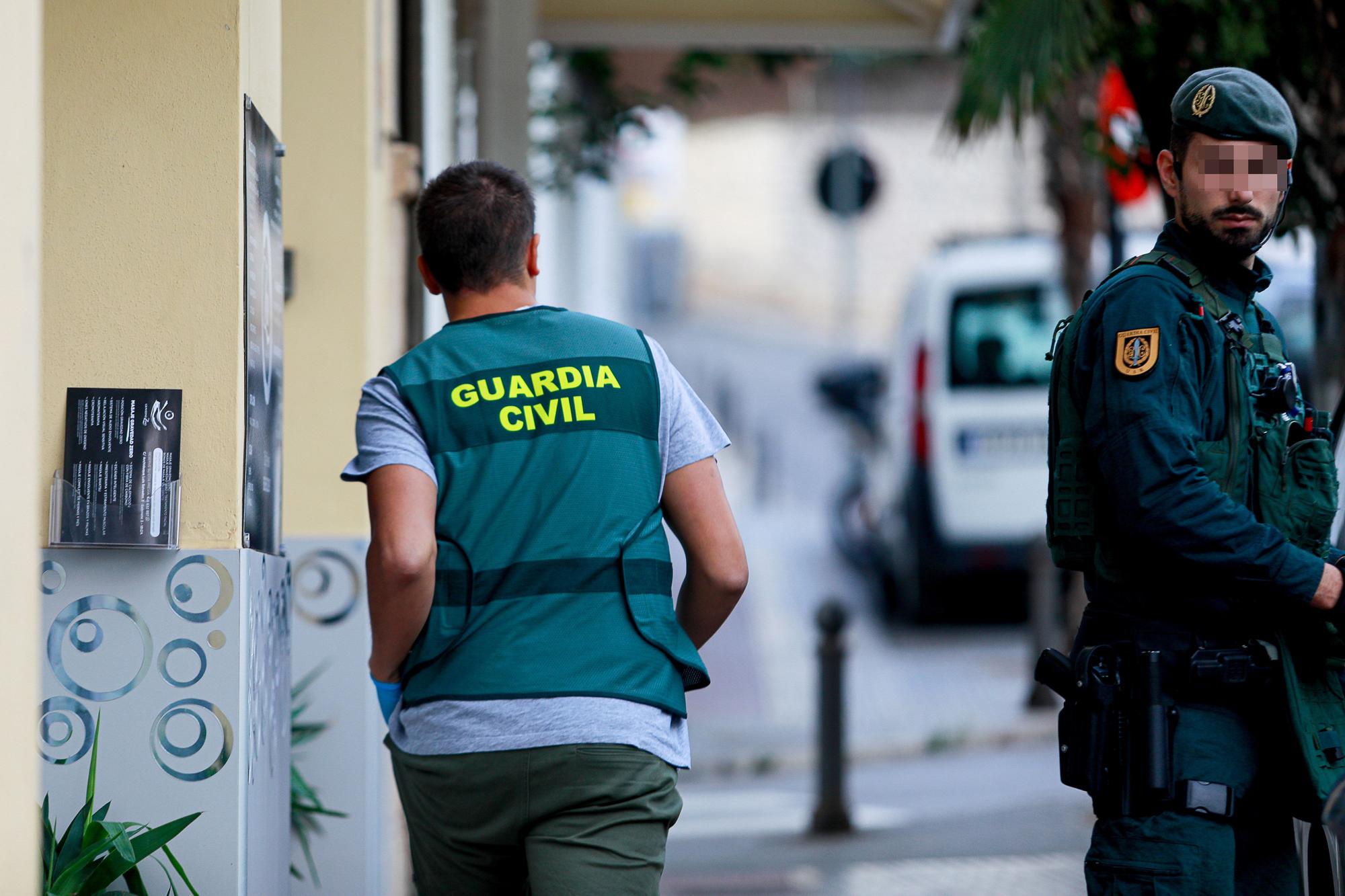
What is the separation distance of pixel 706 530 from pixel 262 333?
3.65 feet

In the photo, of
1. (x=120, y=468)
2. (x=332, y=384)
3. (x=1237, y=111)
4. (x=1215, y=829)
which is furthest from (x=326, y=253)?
(x=1215, y=829)

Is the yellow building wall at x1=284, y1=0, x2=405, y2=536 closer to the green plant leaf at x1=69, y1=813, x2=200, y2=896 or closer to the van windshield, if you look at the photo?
the green plant leaf at x1=69, y1=813, x2=200, y2=896

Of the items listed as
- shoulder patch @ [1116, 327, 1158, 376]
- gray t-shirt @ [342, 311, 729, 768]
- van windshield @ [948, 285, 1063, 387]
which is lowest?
gray t-shirt @ [342, 311, 729, 768]

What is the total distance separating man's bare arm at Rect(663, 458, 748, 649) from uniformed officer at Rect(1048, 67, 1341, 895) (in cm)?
55

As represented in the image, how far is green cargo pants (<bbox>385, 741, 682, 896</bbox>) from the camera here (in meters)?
2.72

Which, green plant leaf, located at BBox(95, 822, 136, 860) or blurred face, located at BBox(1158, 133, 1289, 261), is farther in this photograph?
green plant leaf, located at BBox(95, 822, 136, 860)

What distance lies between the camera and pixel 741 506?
814 inches

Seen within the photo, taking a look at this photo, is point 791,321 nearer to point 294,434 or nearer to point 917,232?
point 917,232

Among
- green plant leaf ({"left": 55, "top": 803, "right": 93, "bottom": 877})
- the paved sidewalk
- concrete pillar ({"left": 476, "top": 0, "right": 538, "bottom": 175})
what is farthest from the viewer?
concrete pillar ({"left": 476, "top": 0, "right": 538, "bottom": 175})

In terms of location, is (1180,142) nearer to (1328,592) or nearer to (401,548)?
(1328,592)

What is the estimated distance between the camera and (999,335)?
12664mm

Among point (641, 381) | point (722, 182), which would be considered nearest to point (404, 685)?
point (641, 381)

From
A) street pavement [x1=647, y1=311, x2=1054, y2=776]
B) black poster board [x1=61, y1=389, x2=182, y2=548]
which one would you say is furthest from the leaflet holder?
street pavement [x1=647, y1=311, x2=1054, y2=776]

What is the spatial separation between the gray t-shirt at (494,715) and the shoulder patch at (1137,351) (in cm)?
71
